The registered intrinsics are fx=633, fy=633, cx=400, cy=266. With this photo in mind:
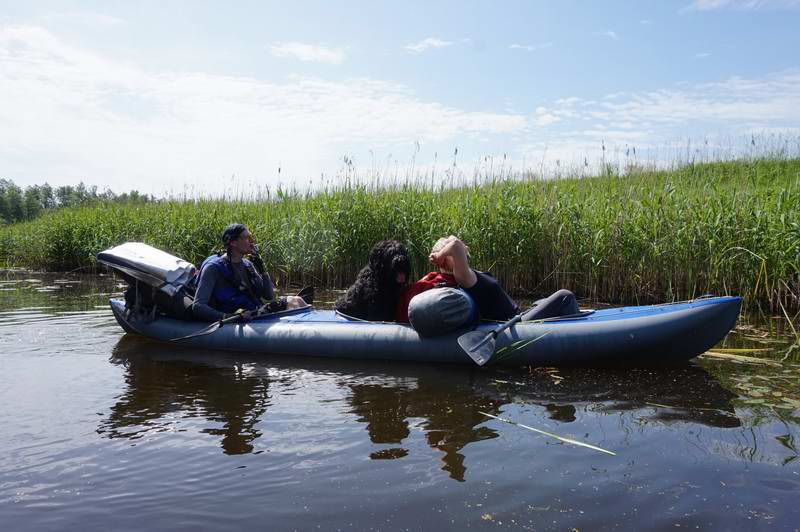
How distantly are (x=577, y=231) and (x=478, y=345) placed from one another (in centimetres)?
399

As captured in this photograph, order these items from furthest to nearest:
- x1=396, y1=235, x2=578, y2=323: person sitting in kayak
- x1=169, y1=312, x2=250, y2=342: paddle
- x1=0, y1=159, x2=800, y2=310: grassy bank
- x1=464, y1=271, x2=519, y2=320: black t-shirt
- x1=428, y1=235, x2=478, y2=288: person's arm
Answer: x1=0, y1=159, x2=800, y2=310: grassy bank → x1=169, y1=312, x2=250, y2=342: paddle → x1=464, y1=271, x2=519, y2=320: black t-shirt → x1=396, y1=235, x2=578, y2=323: person sitting in kayak → x1=428, y1=235, x2=478, y2=288: person's arm

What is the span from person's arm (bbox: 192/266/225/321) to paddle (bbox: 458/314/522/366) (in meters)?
2.32

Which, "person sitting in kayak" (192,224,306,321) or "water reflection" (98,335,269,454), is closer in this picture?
"water reflection" (98,335,269,454)

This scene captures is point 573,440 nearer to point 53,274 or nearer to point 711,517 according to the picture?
point 711,517

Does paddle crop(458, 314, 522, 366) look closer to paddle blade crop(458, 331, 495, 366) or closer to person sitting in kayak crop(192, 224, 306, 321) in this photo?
paddle blade crop(458, 331, 495, 366)

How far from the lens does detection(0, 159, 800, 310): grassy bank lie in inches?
274

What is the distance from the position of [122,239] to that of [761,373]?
12370 mm

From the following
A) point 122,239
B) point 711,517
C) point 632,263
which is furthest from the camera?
point 122,239

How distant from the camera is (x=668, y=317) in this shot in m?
4.43

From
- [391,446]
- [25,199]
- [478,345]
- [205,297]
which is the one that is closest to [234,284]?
[205,297]

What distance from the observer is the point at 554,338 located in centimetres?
458

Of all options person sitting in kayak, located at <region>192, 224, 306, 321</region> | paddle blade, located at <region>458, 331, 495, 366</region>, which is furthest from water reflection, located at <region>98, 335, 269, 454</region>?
paddle blade, located at <region>458, 331, 495, 366</region>

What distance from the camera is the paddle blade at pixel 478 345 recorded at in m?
4.42

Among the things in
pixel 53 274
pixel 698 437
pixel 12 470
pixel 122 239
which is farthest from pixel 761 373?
pixel 53 274
